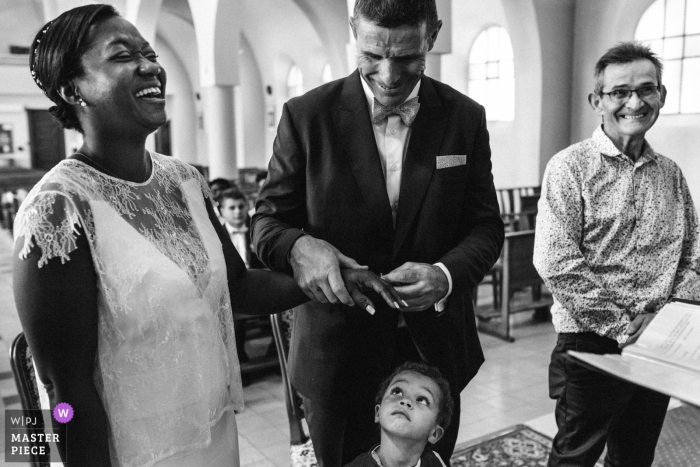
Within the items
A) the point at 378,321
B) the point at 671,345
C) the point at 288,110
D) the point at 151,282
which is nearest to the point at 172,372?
the point at 151,282

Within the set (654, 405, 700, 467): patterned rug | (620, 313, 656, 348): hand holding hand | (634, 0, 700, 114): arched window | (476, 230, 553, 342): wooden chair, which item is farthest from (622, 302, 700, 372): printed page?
(634, 0, 700, 114): arched window

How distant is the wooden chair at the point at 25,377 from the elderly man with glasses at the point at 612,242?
1.69 metres

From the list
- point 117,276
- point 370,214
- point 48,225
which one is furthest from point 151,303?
point 370,214

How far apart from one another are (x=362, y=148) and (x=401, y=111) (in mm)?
145

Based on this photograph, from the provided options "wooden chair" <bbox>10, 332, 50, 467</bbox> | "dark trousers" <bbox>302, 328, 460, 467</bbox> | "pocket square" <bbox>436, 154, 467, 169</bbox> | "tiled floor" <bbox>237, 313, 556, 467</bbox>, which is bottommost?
"tiled floor" <bbox>237, 313, 556, 467</bbox>

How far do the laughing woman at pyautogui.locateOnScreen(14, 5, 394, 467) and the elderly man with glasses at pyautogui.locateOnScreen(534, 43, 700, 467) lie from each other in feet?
3.47

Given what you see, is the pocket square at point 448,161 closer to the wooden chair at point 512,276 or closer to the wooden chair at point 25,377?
the wooden chair at point 25,377

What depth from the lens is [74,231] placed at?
47.0 inches

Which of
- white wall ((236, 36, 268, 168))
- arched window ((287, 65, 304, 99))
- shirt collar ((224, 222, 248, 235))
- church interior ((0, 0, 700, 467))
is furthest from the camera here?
white wall ((236, 36, 268, 168))

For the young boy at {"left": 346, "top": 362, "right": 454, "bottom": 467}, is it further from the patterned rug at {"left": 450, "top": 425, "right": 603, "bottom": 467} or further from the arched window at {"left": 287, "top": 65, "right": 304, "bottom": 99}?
the arched window at {"left": 287, "top": 65, "right": 304, "bottom": 99}

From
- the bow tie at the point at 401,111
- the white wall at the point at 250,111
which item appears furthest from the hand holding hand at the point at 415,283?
the white wall at the point at 250,111

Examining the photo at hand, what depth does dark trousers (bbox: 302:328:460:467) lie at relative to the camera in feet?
5.60

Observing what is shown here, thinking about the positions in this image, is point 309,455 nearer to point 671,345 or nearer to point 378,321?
point 378,321

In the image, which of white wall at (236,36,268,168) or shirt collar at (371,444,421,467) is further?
white wall at (236,36,268,168)
